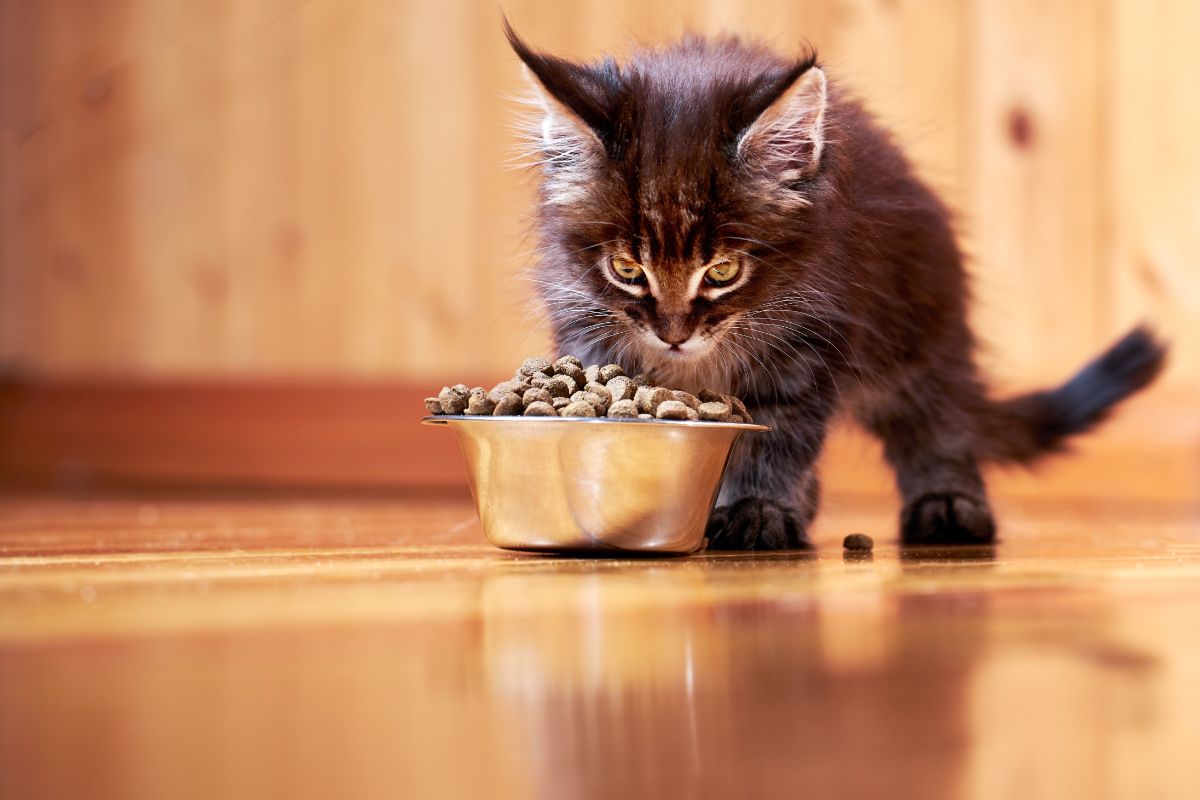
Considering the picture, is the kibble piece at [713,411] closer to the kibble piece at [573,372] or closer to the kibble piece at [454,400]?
the kibble piece at [573,372]

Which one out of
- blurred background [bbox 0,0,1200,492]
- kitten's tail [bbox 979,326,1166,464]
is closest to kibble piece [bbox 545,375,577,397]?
→ kitten's tail [bbox 979,326,1166,464]

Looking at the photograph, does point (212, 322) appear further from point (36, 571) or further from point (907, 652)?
point (907, 652)

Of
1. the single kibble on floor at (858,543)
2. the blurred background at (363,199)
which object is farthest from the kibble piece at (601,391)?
the blurred background at (363,199)

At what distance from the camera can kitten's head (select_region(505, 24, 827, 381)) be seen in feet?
5.07

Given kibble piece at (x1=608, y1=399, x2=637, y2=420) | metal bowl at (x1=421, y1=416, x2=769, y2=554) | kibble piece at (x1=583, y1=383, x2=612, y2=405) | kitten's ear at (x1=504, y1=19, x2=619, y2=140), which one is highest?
kitten's ear at (x1=504, y1=19, x2=619, y2=140)

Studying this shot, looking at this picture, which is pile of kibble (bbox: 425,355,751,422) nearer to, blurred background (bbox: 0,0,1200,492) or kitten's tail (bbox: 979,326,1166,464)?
kitten's tail (bbox: 979,326,1166,464)

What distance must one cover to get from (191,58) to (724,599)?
3.47 metres

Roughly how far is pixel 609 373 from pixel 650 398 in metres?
0.16

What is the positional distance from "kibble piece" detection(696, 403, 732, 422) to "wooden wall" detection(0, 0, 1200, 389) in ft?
7.63

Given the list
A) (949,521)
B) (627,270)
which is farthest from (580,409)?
(949,521)

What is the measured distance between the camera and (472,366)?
156 inches

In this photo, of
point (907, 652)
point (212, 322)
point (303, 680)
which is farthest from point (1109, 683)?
point (212, 322)

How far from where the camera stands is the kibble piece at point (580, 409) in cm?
147

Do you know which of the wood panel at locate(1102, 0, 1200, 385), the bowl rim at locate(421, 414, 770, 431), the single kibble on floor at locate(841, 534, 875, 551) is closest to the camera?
the bowl rim at locate(421, 414, 770, 431)
